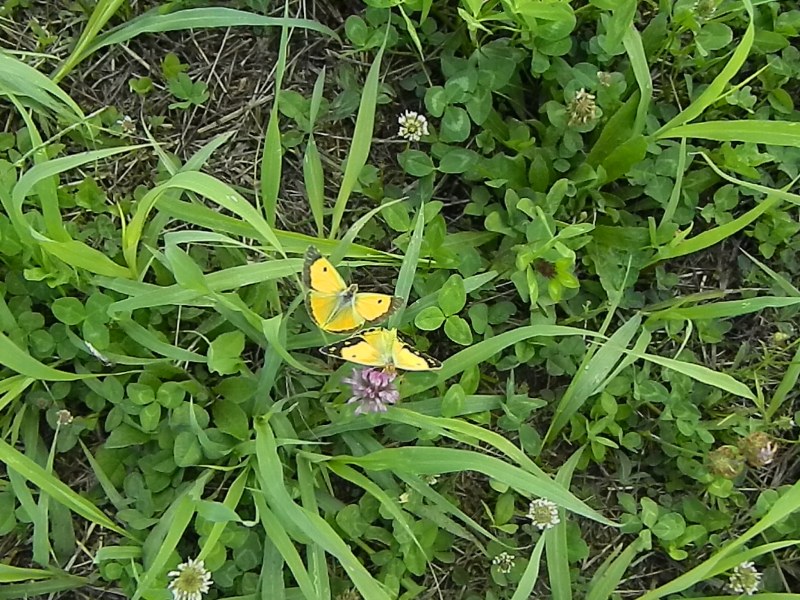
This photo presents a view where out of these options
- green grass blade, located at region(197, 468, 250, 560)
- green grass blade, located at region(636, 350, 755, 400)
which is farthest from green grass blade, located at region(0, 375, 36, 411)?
green grass blade, located at region(636, 350, 755, 400)

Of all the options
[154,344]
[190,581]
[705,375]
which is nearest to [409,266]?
[154,344]

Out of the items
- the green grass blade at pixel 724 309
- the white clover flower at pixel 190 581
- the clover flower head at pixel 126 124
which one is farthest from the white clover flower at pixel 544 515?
the clover flower head at pixel 126 124

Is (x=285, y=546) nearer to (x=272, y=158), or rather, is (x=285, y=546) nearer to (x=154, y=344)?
(x=154, y=344)

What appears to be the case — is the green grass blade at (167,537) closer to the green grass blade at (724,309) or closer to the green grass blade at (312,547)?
the green grass blade at (312,547)

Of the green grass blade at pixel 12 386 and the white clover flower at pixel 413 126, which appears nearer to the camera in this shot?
the green grass blade at pixel 12 386

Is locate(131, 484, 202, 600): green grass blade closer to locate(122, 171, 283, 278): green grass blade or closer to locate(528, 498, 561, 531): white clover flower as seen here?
locate(122, 171, 283, 278): green grass blade

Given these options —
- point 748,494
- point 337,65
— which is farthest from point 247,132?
point 748,494
